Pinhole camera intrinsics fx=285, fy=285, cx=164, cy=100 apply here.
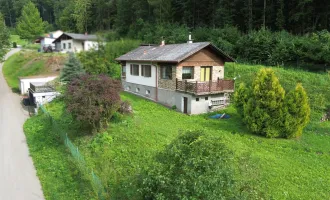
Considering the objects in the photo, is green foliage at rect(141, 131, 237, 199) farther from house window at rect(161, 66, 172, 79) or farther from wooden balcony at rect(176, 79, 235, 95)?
house window at rect(161, 66, 172, 79)

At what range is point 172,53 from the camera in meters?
23.6

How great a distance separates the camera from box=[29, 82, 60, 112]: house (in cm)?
2522

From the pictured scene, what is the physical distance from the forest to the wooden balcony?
35.5 feet

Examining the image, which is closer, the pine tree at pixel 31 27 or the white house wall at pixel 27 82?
the white house wall at pixel 27 82

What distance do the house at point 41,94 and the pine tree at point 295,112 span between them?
1968cm

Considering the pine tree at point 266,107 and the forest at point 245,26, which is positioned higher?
the forest at point 245,26

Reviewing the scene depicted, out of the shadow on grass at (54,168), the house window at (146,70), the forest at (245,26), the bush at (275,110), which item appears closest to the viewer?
the shadow on grass at (54,168)

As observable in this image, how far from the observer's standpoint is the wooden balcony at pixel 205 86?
2092 centimetres

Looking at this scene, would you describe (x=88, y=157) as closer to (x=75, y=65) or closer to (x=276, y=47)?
(x=75, y=65)

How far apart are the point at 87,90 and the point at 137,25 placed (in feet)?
138

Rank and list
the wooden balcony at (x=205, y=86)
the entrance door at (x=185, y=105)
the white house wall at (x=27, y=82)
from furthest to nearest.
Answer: the white house wall at (x=27, y=82) → the entrance door at (x=185, y=105) → the wooden balcony at (x=205, y=86)

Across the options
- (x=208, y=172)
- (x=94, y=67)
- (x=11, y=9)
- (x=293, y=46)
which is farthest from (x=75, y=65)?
(x=11, y=9)

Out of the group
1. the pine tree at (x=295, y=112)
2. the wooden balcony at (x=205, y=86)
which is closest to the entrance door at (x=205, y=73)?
the wooden balcony at (x=205, y=86)

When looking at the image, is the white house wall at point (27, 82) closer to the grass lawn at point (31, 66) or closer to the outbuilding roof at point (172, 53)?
the grass lawn at point (31, 66)
